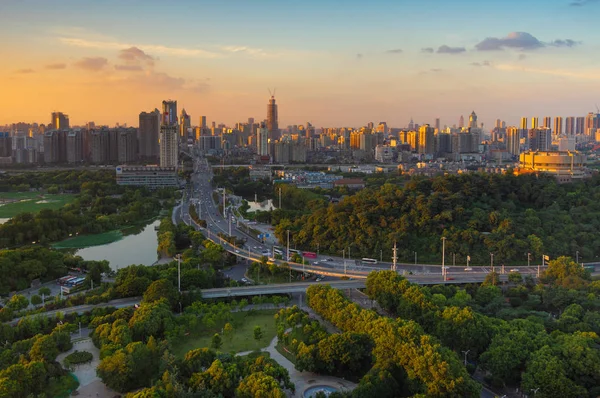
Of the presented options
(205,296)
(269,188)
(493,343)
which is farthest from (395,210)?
(269,188)

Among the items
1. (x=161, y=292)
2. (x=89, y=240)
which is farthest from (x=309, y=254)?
(x=89, y=240)

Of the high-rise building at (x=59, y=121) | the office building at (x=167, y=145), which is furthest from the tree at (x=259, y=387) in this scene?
the high-rise building at (x=59, y=121)

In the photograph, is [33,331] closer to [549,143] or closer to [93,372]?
[93,372]

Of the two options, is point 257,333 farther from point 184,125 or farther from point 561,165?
point 184,125

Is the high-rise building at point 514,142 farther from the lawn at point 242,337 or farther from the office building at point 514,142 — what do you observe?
the lawn at point 242,337

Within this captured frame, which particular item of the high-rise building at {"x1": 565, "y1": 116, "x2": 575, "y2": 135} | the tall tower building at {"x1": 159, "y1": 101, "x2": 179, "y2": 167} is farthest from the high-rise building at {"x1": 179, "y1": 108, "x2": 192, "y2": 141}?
the high-rise building at {"x1": 565, "y1": 116, "x2": 575, "y2": 135}

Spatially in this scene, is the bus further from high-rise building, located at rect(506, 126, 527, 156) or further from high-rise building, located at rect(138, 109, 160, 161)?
high-rise building, located at rect(506, 126, 527, 156)
